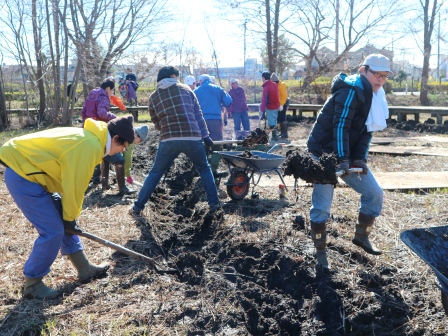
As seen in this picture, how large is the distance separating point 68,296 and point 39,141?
1260 mm

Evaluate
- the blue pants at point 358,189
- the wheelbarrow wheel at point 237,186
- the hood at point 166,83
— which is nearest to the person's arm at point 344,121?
the blue pants at point 358,189

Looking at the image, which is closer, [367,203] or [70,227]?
[70,227]

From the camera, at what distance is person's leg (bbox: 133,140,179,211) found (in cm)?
566

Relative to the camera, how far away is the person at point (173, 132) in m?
5.68

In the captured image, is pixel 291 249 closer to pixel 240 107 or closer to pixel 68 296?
pixel 68 296

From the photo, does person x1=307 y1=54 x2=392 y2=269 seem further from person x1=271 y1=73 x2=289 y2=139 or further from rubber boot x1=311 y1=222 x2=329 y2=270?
person x1=271 y1=73 x2=289 y2=139

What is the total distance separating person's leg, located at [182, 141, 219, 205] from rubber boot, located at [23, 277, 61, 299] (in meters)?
2.48

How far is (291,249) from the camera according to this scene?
4438 mm

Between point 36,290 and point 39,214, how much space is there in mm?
657

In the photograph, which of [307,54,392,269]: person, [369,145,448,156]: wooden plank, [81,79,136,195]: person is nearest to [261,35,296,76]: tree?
[369,145,448,156]: wooden plank

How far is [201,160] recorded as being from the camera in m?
5.82

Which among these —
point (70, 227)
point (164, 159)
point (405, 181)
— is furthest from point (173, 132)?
point (405, 181)

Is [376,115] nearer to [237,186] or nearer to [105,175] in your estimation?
[237,186]

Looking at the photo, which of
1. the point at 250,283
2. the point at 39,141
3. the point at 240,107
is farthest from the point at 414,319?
the point at 240,107
